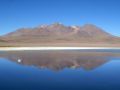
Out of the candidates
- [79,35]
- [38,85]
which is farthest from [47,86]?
[79,35]

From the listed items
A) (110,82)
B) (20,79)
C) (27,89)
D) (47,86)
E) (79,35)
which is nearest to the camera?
(27,89)

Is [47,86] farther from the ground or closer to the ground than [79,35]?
closer to the ground

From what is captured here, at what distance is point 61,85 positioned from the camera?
1090 centimetres

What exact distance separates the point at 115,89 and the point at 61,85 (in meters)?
2.22

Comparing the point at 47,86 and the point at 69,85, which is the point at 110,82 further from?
the point at 47,86

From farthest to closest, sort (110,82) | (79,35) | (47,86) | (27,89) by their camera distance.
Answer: (79,35), (110,82), (47,86), (27,89)

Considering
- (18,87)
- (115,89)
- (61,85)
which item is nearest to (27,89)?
(18,87)

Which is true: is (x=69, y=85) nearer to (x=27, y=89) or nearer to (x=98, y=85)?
(x=98, y=85)

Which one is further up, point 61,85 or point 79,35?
point 79,35

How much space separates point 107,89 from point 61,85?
1.93 m

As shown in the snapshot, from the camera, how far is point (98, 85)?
10.9m

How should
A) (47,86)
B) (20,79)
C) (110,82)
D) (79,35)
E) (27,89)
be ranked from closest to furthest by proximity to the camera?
(27,89), (47,86), (110,82), (20,79), (79,35)

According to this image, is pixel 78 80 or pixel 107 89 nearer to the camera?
pixel 107 89

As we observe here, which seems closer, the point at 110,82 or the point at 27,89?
the point at 27,89
